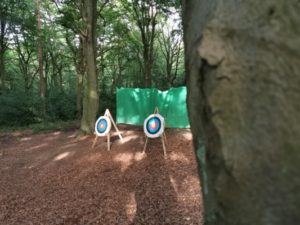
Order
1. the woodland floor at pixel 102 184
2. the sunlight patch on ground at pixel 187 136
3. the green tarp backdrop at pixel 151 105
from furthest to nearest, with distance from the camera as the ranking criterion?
the green tarp backdrop at pixel 151 105 < the sunlight patch on ground at pixel 187 136 < the woodland floor at pixel 102 184

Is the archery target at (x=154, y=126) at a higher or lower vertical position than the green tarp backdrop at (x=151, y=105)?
lower

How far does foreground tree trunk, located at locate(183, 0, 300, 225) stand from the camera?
0.83 meters

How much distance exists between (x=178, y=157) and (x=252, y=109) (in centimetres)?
649

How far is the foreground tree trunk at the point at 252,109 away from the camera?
0.83 m

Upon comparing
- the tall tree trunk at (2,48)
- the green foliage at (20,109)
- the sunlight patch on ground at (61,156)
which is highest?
the tall tree trunk at (2,48)

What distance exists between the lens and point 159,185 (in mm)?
5840

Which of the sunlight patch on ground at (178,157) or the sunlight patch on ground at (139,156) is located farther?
the sunlight patch on ground at (139,156)

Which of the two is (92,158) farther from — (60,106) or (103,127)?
(60,106)

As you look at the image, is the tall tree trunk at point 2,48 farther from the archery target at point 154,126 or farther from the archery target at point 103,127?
the archery target at point 154,126

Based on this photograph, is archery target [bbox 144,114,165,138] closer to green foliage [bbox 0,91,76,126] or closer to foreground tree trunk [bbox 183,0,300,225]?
foreground tree trunk [bbox 183,0,300,225]

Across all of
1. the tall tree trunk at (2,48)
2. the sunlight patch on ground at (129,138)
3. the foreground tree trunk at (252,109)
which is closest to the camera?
the foreground tree trunk at (252,109)

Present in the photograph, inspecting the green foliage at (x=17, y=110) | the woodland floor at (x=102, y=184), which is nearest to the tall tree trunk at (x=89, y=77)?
the woodland floor at (x=102, y=184)

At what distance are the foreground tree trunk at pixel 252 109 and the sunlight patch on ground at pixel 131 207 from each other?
3.97m

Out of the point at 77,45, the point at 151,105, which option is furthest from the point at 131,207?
the point at 77,45
